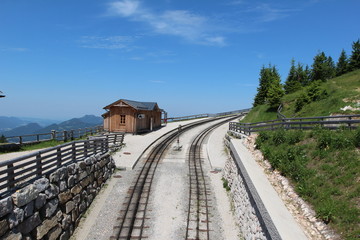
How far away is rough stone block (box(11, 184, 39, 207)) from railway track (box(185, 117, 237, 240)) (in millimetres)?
6608

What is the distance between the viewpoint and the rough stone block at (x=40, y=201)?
8.83m

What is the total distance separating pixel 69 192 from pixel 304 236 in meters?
10.1

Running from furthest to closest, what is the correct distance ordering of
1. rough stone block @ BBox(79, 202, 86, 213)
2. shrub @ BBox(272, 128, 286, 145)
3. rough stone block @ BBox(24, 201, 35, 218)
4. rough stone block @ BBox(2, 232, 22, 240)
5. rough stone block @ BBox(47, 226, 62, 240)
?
shrub @ BBox(272, 128, 286, 145) < rough stone block @ BBox(79, 202, 86, 213) < rough stone block @ BBox(47, 226, 62, 240) < rough stone block @ BBox(24, 201, 35, 218) < rough stone block @ BBox(2, 232, 22, 240)

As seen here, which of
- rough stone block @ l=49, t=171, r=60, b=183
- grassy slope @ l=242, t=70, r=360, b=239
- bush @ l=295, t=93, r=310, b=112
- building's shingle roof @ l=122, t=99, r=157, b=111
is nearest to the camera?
grassy slope @ l=242, t=70, r=360, b=239

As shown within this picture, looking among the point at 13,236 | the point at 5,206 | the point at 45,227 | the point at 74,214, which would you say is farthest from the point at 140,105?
the point at 5,206

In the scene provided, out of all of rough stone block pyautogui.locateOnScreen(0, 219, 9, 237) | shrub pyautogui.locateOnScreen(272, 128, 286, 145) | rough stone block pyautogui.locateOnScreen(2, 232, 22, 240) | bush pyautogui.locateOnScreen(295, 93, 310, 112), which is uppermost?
bush pyautogui.locateOnScreen(295, 93, 310, 112)

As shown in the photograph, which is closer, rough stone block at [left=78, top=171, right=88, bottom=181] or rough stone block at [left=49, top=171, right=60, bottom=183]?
rough stone block at [left=49, top=171, right=60, bottom=183]

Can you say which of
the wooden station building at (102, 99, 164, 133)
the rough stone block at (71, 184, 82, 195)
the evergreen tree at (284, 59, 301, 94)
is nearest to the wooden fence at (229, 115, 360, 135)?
the rough stone block at (71, 184, 82, 195)

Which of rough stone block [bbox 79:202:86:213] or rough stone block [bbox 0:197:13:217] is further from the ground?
rough stone block [bbox 0:197:13:217]

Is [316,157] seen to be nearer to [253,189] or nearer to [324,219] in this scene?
[253,189]

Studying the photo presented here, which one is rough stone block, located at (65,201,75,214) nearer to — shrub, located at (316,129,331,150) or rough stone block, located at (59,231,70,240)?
rough stone block, located at (59,231,70,240)

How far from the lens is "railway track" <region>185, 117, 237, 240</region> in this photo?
11.3 metres

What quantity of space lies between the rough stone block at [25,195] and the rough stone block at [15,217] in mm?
188

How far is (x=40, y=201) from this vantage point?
9031 millimetres
